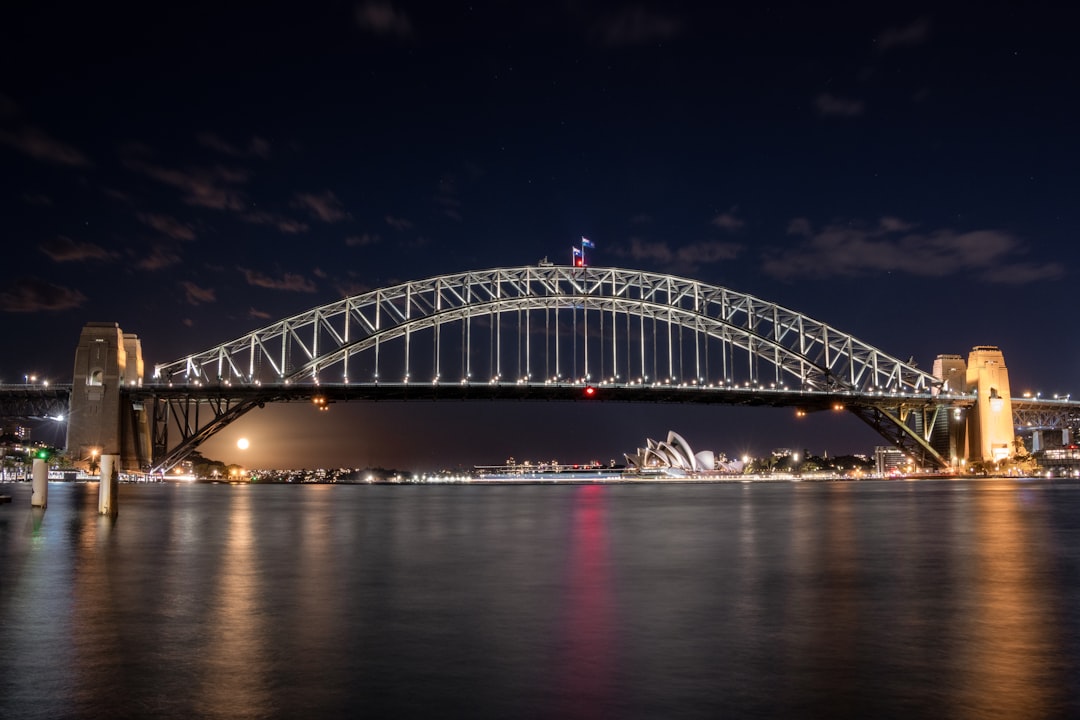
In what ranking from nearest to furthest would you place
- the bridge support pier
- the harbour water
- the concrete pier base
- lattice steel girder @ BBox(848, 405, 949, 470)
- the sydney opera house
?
A: the harbour water → the concrete pier base → the bridge support pier → lattice steel girder @ BBox(848, 405, 949, 470) → the sydney opera house

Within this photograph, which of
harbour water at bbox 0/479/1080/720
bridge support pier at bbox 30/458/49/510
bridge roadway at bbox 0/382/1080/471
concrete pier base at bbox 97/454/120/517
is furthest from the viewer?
bridge roadway at bbox 0/382/1080/471

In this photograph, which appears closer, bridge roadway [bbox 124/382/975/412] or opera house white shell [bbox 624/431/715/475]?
bridge roadway [bbox 124/382/975/412]

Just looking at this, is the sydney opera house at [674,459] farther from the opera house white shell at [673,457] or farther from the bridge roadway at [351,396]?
the bridge roadway at [351,396]

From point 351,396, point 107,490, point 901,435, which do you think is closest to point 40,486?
point 107,490

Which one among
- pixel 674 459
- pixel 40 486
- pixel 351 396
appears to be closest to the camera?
pixel 40 486

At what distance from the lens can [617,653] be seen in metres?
7.02

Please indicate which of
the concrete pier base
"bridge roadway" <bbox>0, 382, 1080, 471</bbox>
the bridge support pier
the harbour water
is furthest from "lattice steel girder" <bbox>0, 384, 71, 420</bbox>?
the harbour water

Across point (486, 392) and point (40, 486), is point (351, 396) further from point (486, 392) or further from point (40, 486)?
point (40, 486)

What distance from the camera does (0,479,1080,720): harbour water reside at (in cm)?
571

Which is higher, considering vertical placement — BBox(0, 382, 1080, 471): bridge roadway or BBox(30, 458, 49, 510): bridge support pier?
BBox(0, 382, 1080, 471): bridge roadway

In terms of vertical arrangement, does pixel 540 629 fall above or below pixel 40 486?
below

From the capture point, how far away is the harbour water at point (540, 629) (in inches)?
225

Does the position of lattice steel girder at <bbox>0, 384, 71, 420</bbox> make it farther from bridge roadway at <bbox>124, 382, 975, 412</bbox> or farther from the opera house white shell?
the opera house white shell

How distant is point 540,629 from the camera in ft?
26.6
